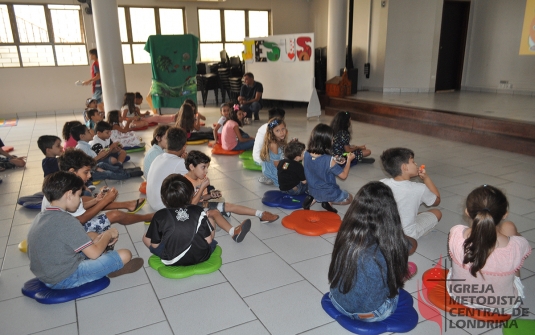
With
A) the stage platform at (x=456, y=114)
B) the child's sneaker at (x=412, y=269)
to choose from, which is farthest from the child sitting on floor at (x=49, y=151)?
the stage platform at (x=456, y=114)

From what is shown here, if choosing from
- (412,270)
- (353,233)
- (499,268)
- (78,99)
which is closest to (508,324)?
(499,268)

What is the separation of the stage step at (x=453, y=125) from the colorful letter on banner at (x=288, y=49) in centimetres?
171

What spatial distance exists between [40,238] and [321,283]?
161 centimetres

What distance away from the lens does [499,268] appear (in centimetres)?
191

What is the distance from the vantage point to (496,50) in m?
8.99

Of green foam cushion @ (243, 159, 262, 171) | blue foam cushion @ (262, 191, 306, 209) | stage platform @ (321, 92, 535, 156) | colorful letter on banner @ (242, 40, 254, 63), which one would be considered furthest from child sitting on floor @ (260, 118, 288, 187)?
colorful letter on banner @ (242, 40, 254, 63)

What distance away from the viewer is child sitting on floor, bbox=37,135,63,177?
11.7 feet

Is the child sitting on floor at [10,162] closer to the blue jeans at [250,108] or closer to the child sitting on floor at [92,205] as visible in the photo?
the child sitting on floor at [92,205]

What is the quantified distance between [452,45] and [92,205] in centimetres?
956

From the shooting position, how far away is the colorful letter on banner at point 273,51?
9.07m

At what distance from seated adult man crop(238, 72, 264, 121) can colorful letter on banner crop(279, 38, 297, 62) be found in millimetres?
937

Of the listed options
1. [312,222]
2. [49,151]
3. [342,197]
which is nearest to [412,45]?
[342,197]

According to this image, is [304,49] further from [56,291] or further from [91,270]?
[56,291]

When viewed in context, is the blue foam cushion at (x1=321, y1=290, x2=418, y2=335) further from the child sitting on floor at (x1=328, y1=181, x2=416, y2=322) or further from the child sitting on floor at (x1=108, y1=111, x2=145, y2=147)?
the child sitting on floor at (x1=108, y1=111, x2=145, y2=147)
